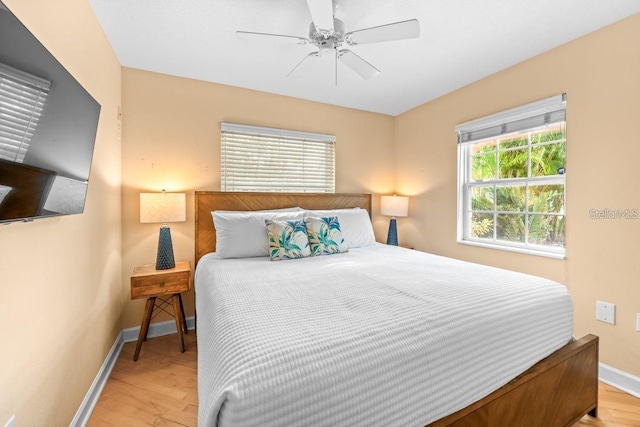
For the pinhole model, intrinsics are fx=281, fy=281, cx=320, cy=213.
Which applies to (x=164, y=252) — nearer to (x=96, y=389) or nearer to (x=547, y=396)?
(x=96, y=389)

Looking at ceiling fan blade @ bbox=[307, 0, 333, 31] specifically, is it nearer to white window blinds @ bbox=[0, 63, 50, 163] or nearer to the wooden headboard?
white window blinds @ bbox=[0, 63, 50, 163]

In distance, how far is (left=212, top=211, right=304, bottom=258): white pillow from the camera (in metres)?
2.33

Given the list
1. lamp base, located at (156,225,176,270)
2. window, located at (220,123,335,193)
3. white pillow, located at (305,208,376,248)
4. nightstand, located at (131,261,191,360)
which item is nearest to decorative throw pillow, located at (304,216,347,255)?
white pillow, located at (305,208,376,248)

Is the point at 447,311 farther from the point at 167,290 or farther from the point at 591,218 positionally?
the point at 167,290

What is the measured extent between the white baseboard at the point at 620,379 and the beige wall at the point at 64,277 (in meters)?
3.23

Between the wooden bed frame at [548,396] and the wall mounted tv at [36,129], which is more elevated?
the wall mounted tv at [36,129]

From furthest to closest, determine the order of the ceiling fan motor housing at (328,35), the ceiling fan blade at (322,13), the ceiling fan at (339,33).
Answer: the ceiling fan motor housing at (328,35) → the ceiling fan at (339,33) → the ceiling fan blade at (322,13)

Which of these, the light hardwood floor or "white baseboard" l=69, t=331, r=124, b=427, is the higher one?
"white baseboard" l=69, t=331, r=124, b=427

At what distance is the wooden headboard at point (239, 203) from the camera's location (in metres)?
2.74

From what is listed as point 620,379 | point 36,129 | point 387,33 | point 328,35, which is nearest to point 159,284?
point 36,129

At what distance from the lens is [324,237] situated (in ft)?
8.14

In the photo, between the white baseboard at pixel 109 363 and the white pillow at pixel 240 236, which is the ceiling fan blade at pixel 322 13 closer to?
the white pillow at pixel 240 236

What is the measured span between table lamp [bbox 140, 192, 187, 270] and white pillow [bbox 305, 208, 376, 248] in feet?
3.83

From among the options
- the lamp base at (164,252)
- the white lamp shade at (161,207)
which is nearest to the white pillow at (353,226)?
the white lamp shade at (161,207)
